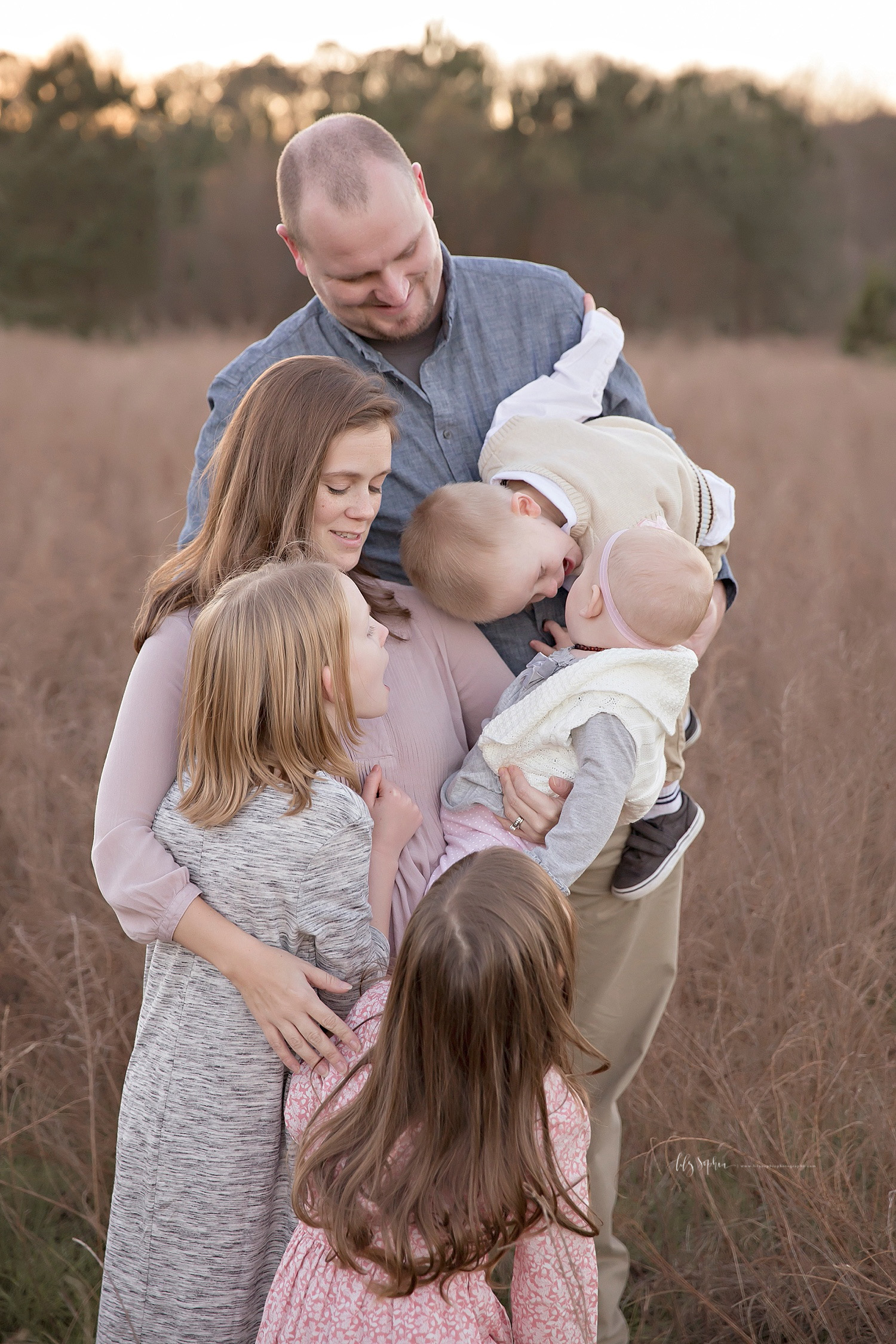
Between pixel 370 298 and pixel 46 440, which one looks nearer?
pixel 370 298

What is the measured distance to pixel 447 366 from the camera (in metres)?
1.99

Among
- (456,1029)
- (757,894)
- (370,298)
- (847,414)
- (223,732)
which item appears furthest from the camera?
(847,414)

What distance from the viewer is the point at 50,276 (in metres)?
20.8

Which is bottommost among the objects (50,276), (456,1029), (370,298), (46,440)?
(50,276)

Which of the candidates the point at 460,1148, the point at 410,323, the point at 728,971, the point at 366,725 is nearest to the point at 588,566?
the point at 366,725

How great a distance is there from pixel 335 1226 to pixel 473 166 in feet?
67.5

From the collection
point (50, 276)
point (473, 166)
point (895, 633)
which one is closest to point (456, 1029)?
point (895, 633)

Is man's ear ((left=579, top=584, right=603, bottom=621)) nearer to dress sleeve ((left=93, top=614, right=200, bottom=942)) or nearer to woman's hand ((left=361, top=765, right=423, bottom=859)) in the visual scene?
woman's hand ((left=361, top=765, right=423, bottom=859))

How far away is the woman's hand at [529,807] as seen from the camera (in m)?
1.64

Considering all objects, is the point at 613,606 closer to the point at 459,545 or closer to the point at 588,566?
the point at 588,566

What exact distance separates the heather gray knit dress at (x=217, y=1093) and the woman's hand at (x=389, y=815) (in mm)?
99

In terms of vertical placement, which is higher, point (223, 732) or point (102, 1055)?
point (223, 732)

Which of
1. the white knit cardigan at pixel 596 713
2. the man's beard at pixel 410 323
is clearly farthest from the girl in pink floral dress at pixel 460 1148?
the man's beard at pixel 410 323

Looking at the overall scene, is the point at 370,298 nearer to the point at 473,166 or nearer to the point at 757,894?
the point at 757,894
